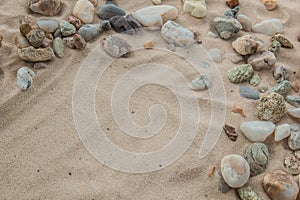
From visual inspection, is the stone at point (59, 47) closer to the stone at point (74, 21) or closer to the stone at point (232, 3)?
the stone at point (74, 21)

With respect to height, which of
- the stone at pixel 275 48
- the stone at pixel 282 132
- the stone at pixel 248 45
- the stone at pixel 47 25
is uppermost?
the stone at pixel 47 25

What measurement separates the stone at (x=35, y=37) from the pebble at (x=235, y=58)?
93cm

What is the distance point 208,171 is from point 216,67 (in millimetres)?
605

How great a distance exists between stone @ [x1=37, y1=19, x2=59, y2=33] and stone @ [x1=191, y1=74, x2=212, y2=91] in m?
0.75

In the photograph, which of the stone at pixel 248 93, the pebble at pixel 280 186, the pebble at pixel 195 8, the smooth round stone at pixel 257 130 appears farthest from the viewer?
the pebble at pixel 195 8

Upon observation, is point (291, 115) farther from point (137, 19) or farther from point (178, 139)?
point (137, 19)

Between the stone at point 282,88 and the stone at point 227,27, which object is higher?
the stone at point 227,27

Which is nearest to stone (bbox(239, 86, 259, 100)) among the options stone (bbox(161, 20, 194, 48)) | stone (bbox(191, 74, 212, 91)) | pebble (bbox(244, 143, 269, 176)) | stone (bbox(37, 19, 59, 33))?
stone (bbox(191, 74, 212, 91))

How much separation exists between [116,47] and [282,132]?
871 millimetres

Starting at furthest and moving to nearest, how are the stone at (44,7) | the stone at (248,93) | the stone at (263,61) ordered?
the stone at (44,7) < the stone at (263,61) < the stone at (248,93)

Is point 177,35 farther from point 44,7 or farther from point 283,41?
point 44,7

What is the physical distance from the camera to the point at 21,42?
1912mm

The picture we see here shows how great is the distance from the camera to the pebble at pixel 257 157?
1579 millimetres

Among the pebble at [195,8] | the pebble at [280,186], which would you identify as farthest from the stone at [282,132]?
the pebble at [195,8]
